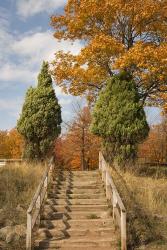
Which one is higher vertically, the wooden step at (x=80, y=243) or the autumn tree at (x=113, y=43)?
the autumn tree at (x=113, y=43)

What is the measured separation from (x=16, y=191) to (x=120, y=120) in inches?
251

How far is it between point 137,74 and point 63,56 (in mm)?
4175

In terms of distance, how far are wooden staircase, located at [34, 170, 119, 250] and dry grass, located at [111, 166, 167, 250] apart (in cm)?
63

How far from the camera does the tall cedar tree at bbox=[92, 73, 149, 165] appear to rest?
61.8 feet

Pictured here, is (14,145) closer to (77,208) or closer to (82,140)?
(82,140)

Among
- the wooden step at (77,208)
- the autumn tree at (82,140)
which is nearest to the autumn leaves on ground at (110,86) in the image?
the wooden step at (77,208)

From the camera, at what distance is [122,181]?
626 inches

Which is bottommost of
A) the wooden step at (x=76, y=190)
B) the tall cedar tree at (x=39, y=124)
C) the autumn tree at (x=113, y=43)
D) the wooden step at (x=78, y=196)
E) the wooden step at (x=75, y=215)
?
the wooden step at (x=75, y=215)

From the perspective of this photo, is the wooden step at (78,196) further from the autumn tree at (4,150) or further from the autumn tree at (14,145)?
the autumn tree at (4,150)

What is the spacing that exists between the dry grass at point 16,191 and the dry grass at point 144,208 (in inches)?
126

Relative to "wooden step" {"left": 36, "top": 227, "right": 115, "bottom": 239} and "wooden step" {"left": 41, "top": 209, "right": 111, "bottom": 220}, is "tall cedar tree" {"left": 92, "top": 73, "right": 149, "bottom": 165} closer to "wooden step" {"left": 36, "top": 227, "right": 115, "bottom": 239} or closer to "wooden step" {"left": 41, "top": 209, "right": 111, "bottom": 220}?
"wooden step" {"left": 41, "top": 209, "right": 111, "bottom": 220}

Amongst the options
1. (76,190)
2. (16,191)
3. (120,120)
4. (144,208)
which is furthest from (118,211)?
(120,120)

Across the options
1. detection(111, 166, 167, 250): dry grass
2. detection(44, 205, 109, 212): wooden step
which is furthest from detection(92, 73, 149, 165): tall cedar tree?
detection(44, 205, 109, 212): wooden step

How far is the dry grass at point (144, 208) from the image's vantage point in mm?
11463
